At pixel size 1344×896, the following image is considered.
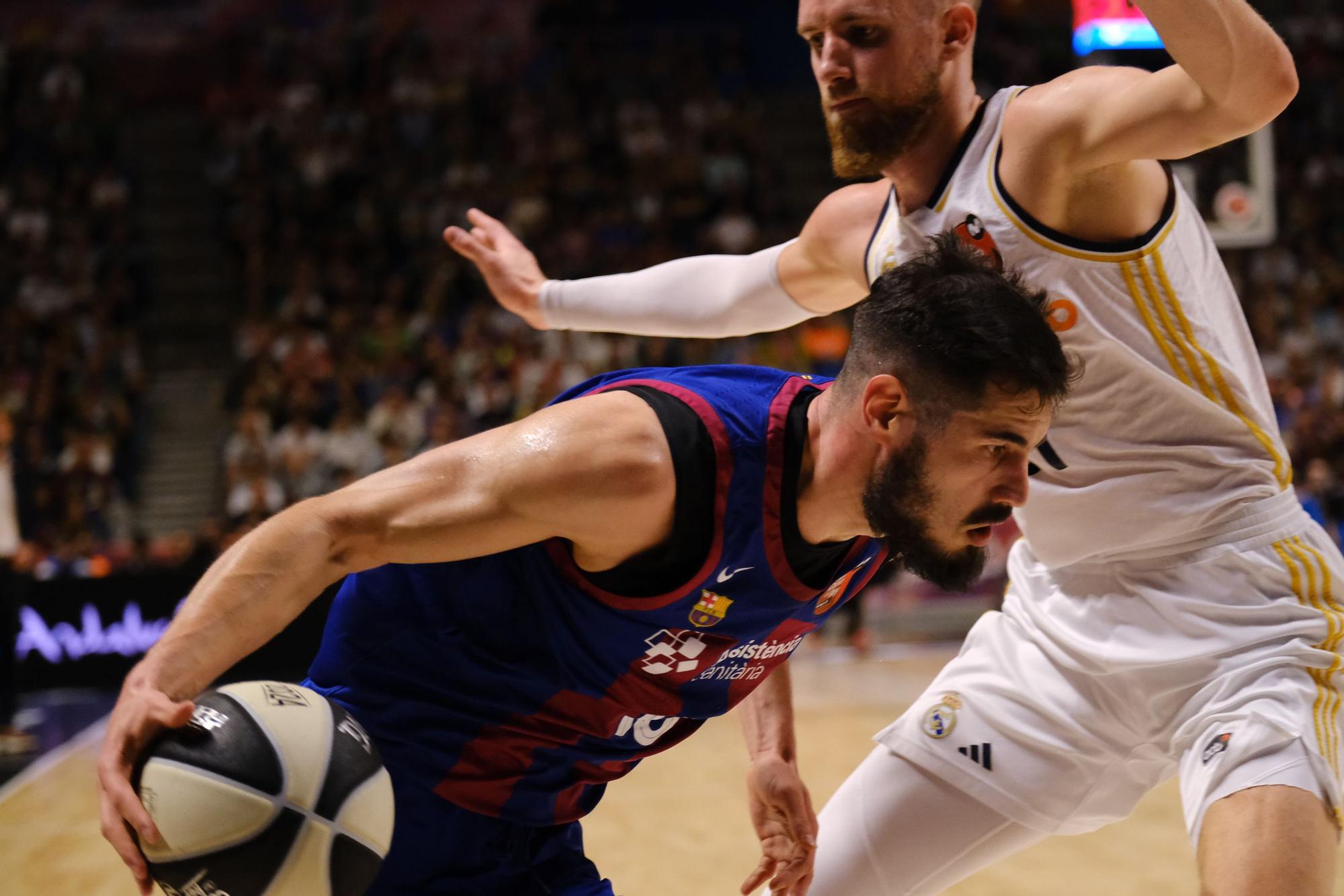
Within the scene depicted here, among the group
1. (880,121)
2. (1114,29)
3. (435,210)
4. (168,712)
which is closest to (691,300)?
(880,121)

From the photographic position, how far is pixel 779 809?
107 inches

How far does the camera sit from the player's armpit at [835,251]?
3021mm

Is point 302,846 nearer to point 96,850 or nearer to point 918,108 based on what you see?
point 918,108

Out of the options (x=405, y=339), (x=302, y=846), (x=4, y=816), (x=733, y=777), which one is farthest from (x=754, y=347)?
(x=302, y=846)

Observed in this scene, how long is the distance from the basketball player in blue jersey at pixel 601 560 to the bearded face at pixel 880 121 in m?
0.23

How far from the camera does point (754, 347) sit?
12.7m

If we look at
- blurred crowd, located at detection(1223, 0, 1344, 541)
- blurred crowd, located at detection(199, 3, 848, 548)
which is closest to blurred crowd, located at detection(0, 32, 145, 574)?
blurred crowd, located at detection(199, 3, 848, 548)

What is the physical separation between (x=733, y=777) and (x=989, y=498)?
464 centimetres

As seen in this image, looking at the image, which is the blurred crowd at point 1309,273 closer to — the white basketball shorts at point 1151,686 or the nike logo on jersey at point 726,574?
the white basketball shorts at point 1151,686

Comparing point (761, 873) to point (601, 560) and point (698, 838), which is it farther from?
point (698, 838)

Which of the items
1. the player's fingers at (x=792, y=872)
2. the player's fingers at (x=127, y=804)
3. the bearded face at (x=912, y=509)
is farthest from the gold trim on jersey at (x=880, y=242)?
the player's fingers at (x=127, y=804)

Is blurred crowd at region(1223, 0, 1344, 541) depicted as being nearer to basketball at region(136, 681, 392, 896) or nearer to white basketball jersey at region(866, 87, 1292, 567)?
white basketball jersey at region(866, 87, 1292, 567)

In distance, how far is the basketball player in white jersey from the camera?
227 centimetres

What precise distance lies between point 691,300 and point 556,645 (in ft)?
4.00
